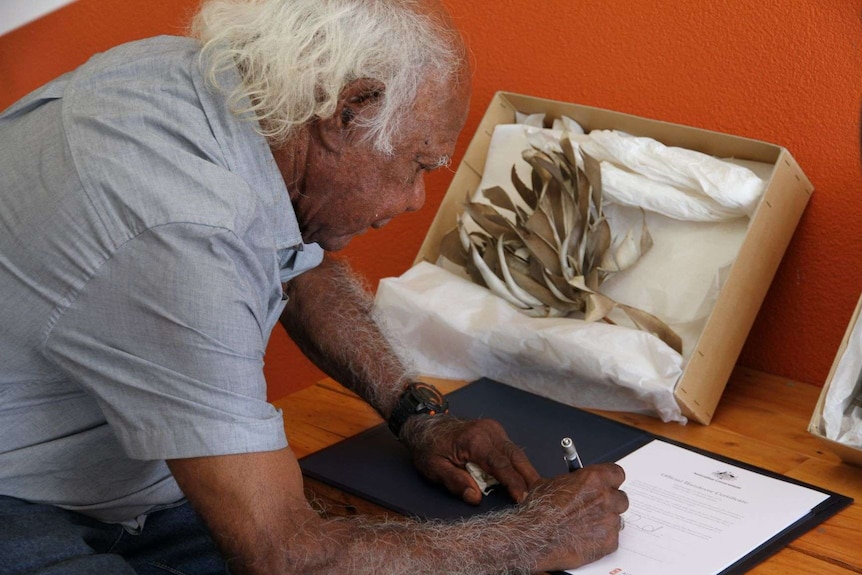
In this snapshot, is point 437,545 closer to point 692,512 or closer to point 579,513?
point 579,513

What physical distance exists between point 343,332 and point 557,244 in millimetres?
340

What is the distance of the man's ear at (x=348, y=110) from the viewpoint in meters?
0.98

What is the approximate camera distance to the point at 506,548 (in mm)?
1008

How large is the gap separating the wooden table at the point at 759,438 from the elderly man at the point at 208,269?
0.19 m

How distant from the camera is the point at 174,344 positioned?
875 mm

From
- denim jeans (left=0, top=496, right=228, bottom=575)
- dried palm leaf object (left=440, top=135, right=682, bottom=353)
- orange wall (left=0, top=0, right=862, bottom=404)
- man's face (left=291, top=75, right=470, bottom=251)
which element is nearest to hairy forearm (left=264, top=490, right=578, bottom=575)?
denim jeans (left=0, top=496, right=228, bottom=575)

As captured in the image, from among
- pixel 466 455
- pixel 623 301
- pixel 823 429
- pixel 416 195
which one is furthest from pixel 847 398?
pixel 416 195

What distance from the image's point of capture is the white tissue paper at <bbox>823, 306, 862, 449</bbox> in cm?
118

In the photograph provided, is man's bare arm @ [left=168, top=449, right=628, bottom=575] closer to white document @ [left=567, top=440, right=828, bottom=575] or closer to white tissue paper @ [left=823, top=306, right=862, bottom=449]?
white document @ [left=567, top=440, right=828, bottom=575]

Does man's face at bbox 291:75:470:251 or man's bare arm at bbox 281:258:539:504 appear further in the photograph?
man's bare arm at bbox 281:258:539:504

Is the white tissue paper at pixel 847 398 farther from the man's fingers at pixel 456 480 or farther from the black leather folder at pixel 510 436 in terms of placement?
the man's fingers at pixel 456 480

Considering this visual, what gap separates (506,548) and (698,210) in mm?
629

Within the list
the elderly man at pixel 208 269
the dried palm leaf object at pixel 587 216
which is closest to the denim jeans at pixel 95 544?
the elderly man at pixel 208 269

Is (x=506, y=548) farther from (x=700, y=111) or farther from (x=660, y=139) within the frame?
(x=700, y=111)
